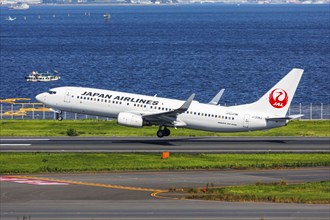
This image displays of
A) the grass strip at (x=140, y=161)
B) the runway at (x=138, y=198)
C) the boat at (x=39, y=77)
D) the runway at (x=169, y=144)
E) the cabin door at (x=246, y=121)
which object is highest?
the boat at (x=39, y=77)

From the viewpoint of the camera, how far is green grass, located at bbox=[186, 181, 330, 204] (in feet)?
182

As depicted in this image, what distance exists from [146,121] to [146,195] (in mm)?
28493

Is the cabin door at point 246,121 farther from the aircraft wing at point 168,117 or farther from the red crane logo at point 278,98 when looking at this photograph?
the aircraft wing at point 168,117

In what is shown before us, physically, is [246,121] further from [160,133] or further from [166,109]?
[160,133]

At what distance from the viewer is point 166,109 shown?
87188 mm

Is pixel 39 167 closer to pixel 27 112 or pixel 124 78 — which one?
pixel 27 112

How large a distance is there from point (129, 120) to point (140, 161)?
41.7 ft

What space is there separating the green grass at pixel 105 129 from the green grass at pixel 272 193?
1258 inches

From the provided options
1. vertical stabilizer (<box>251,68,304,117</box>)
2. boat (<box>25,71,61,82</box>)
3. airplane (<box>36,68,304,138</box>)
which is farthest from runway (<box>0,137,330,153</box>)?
boat (<box>25,71,61,82</box>)

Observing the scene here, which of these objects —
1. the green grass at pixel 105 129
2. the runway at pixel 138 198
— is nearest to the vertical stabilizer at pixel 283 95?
the green grass at pixel 105 129

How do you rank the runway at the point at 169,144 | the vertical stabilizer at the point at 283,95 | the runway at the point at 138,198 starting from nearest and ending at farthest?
the runway at the point at 138,198 → the runway at the point at 169,144 → the vertical stabilizer at the point at 283,95

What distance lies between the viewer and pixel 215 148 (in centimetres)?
8181

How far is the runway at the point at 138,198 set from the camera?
1996 inches

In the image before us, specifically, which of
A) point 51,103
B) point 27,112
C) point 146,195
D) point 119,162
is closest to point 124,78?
point 27,112
